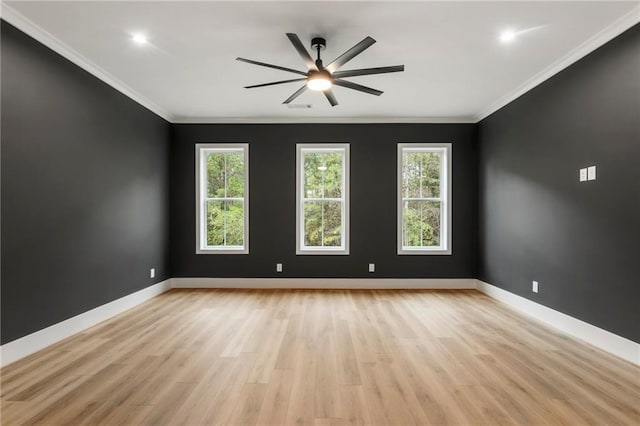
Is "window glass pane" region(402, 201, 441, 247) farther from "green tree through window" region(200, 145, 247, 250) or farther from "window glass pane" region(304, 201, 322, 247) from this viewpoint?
"green tree through window" region(200, 145, 247, 250)

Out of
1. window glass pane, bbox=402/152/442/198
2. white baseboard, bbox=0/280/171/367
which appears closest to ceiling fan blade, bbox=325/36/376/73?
window glass pane, bbox=402/152/442/198

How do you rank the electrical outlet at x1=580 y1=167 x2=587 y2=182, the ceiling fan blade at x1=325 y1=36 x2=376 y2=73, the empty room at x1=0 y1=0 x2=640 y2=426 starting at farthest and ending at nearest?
the electrical outlet at x1=580 y1=167 x2=587 y2=182 → the ceiling fan blade at x1=325 y1=36 x2=376 y2=73 → the empty room at x1=0 y1=0 x2=640 y2=426

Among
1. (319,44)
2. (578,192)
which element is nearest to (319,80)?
(319,44)

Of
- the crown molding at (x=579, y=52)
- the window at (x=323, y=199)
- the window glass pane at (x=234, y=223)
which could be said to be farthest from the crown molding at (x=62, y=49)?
the crown molding at (x=579, y=52)

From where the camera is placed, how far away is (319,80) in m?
3.11

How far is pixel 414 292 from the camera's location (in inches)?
207

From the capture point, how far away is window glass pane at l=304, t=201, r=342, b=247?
18.7ft

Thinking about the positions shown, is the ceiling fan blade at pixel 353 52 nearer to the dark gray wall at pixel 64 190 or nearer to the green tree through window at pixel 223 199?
the dark gray wall at pixel 64 190

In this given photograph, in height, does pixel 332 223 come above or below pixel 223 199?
below

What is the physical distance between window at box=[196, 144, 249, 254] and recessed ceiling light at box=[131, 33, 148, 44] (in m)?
2.59

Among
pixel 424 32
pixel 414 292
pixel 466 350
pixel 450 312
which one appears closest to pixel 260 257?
pixel 414 292

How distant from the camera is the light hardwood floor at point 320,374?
6.46 feet

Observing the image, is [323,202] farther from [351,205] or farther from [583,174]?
[583,174]

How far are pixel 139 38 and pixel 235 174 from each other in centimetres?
284
